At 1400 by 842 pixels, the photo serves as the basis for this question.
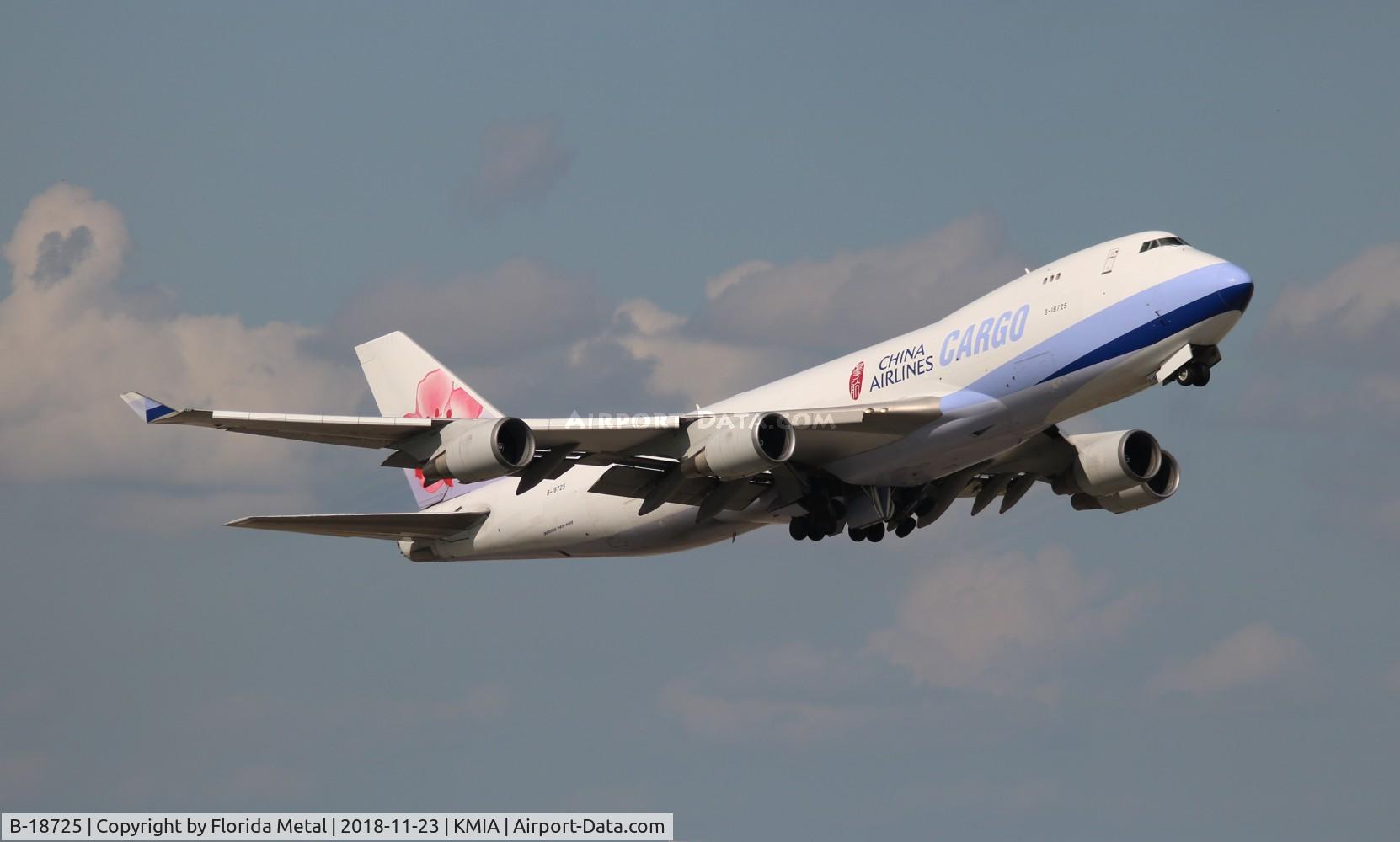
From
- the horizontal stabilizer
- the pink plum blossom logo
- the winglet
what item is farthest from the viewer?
the pink plum blossom logo

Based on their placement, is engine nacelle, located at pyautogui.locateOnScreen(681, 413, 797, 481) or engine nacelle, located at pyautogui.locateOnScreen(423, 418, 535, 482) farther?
engine nacelle, located at pyautogui.locateOnScreen(681, 413, 797, 481)

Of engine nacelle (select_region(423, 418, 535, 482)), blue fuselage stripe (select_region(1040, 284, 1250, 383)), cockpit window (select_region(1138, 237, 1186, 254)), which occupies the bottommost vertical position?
engine nacelle (select_region(423, 418, 535, 482))

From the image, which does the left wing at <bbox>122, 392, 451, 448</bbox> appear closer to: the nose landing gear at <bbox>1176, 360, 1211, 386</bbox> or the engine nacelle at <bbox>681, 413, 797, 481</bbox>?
the engine nacelle at <bbox>681, 413, 797, 481</bbox>

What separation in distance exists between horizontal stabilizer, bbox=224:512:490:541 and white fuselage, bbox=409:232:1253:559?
9.09 m

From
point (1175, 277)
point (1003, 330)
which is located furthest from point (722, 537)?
point (1175, 277)

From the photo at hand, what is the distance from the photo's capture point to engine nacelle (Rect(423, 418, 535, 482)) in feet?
120

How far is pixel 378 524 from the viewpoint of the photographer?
4553 centimetres

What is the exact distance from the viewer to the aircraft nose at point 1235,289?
34.6 m

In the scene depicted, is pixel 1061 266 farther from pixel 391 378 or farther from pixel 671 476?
pixel 391 378

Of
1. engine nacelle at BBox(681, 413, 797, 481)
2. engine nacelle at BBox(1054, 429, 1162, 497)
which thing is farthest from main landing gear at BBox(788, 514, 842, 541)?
engine nacelle at BBox(1054, 429, 1162, 497)

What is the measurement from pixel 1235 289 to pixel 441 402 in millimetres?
23936

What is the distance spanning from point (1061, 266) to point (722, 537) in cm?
1204

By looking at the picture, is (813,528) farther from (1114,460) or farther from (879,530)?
(1114,460)

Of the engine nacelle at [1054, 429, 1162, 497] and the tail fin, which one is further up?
the tail fin
